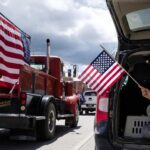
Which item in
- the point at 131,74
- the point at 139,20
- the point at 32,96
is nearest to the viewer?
the point at 139,20

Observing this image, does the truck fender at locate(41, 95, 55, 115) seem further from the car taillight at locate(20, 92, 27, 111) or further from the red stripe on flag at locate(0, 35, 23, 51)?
the red stripe on flag at locate(0, 35, 23, 51)

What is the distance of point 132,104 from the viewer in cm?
669

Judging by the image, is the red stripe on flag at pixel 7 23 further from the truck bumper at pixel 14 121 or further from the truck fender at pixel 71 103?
the truck fender at pixel 71 103

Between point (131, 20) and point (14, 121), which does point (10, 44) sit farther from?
point (131, 20)

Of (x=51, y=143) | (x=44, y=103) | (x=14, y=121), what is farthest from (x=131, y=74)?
(x=51, y=143)

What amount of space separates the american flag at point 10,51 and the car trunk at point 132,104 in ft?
9.89

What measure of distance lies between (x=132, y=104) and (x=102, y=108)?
32.3 inches

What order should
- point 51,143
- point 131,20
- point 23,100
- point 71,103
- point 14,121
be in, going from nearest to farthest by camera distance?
point 131,20 < point 14,121 < point 23,100 < point 51,143 < point 71,103

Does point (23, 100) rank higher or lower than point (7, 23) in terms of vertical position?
lower

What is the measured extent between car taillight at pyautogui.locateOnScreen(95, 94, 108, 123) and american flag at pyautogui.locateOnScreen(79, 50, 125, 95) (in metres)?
0.11

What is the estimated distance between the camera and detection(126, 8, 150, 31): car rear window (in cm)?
584

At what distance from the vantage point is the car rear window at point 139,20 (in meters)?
5.84

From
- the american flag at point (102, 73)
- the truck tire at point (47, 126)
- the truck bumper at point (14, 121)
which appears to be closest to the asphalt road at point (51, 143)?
the truck tire at point (47, 126)

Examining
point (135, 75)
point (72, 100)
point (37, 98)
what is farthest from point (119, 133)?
point (72, 100)
